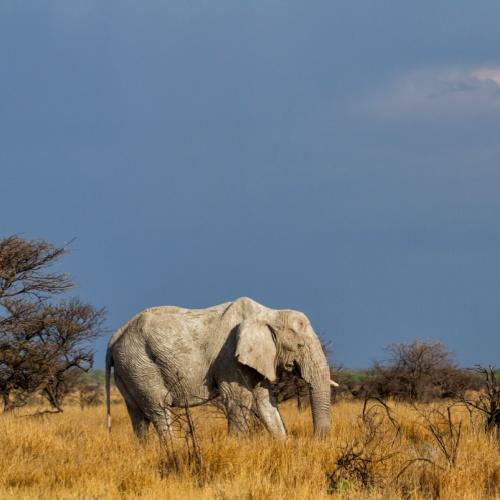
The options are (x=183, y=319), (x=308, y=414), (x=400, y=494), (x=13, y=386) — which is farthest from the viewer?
(x=13, y=386)

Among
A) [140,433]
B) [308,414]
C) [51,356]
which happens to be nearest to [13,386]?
[51,356]

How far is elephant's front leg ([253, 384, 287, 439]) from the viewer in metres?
12.5

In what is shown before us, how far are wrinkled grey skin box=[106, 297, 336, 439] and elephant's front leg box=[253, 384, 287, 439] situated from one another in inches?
0.6

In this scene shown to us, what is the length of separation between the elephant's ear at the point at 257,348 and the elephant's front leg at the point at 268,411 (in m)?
0.20

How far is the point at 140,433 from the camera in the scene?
13.4 meters

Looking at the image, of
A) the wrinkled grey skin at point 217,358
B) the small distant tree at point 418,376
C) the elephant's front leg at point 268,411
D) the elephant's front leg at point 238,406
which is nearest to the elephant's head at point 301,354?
the wrinkled grey skin at point 217,358

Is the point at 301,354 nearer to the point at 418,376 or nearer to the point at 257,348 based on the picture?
the point at 257,348

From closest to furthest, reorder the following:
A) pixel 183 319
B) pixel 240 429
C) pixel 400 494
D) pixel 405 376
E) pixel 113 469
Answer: pixel 400 494 → pixel 113 469 → pixel 240 429 → pixel 183 319 → pixel 405 376

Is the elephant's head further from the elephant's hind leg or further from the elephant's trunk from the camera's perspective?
the elephant's hind leg

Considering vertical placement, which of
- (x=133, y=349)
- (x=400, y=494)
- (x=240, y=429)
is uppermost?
(x=133, y=349)

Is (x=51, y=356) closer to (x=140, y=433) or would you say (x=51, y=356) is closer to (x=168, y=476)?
(x=140, y=433)

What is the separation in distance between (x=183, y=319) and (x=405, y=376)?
651 inches

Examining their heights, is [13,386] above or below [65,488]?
above

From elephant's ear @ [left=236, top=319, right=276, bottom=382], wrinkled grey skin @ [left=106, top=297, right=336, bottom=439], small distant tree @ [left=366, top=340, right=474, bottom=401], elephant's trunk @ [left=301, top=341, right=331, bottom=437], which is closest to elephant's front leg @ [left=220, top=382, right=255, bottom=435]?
wrinkled grey skin @ [left=106, top=297, right=336, bottom=439]
